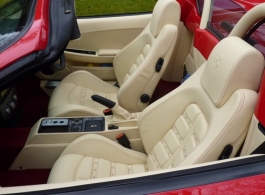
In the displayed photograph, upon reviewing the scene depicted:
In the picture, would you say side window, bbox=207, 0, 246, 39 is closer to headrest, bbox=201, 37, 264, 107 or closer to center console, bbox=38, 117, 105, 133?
headrest, bbox=201, 37, 264, 107

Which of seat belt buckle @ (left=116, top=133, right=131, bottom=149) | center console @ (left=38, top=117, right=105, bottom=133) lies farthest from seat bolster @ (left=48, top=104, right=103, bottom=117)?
seat belt buckle @ (left=116, top=133, right=131, bottom=149)


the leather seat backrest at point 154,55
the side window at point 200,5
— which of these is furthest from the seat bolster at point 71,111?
the side window at point 200,5

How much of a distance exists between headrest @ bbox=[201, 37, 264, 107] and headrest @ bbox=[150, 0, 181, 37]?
2.76 feet

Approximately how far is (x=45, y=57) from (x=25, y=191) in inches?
19.6

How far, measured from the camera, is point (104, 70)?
2.77 m

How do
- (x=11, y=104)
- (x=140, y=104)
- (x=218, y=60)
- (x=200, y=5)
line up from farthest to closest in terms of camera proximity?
(x=200, y=5) → (x=140, y=104) → (x=11, y=104) → (x=218, y=60)

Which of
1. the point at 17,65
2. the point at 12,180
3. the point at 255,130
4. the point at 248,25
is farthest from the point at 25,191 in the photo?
the point at 248,25

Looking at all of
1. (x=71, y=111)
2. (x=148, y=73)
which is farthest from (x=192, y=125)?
(x=71, y=111)

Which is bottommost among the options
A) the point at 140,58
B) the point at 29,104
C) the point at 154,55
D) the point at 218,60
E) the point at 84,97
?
the point at 29,104

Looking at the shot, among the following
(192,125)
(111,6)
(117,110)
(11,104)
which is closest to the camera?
(192,125)

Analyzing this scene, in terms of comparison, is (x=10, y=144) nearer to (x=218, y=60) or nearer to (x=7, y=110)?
(x=7, y=110)

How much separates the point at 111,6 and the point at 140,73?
8.98 feet

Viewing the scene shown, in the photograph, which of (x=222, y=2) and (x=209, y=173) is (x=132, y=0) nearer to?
(x=222, y=2)

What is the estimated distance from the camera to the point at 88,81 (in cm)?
254
